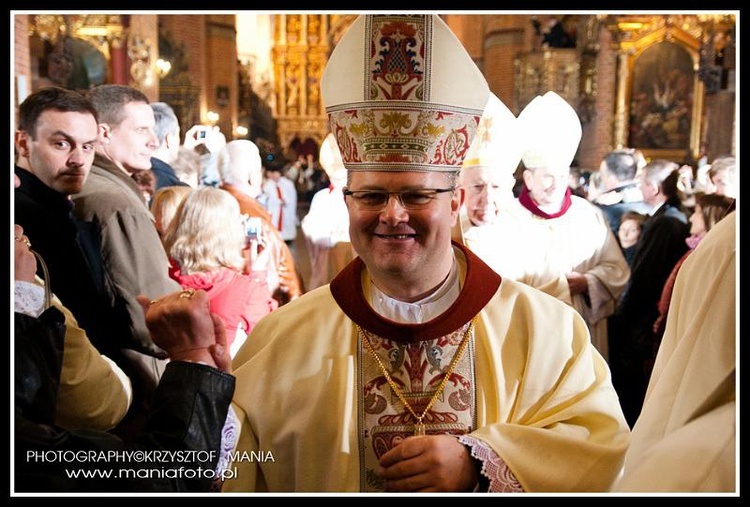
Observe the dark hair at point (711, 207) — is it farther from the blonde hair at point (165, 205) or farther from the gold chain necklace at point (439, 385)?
the blonde hair at point (165, 205)

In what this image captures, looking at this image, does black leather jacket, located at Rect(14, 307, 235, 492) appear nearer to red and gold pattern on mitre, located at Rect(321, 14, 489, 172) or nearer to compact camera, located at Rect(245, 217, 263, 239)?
red and gold pattern on mitre, located at Rect(321, 14, 489, 172)

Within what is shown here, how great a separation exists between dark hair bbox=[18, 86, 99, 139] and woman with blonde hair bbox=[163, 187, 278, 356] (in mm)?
706

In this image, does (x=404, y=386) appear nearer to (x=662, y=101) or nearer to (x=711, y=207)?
(x=711, y=207)

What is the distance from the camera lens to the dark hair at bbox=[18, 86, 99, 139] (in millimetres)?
3113

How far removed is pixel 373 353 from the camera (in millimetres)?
2904

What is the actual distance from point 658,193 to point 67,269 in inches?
109

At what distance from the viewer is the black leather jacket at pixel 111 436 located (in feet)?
8.48

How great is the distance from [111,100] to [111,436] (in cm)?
145

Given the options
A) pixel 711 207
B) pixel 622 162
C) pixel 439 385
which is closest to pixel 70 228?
pixel 439 385

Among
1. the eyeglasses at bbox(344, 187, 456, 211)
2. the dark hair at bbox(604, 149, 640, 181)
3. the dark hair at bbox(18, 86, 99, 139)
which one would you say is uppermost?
the dark hair at bbox(18, 86, 99, 139)

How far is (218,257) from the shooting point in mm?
3828

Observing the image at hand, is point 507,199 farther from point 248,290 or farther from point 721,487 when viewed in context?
point 721,487

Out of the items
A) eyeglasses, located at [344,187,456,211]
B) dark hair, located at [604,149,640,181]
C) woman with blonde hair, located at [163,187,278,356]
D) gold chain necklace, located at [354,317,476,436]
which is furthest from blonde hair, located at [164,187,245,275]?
dark hair, located at [604,149,640,181]
